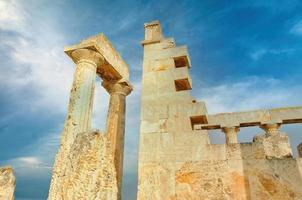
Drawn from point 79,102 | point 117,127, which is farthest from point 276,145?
point 117,127

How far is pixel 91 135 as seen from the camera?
123 inches

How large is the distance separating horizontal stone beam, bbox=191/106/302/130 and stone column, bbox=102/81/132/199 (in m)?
4.00

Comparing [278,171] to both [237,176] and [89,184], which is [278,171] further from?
[89,184]

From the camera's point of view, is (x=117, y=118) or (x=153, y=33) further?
(x=117, y=118)

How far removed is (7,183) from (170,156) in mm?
5267

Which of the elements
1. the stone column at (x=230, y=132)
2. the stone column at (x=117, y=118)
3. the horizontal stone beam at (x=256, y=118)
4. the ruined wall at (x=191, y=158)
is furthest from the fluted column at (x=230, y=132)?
the ruined wall at (x=191, y=158)

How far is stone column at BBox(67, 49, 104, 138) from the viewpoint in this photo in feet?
27.5

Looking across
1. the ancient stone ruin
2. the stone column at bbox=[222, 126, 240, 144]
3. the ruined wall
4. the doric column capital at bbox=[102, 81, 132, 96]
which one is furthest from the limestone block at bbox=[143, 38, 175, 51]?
the stone column at bbox=[222, 126, 240, 144]

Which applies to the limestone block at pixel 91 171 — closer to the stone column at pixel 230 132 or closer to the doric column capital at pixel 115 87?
the doric column capital at pixel 115 87

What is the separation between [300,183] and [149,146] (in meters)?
3.09

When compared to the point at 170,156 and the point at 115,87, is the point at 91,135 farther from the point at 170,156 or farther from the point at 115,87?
the point at 115,87

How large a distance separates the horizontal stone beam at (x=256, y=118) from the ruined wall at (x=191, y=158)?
6238 mm

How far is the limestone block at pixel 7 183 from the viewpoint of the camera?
745cm

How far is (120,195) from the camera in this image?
941cm
